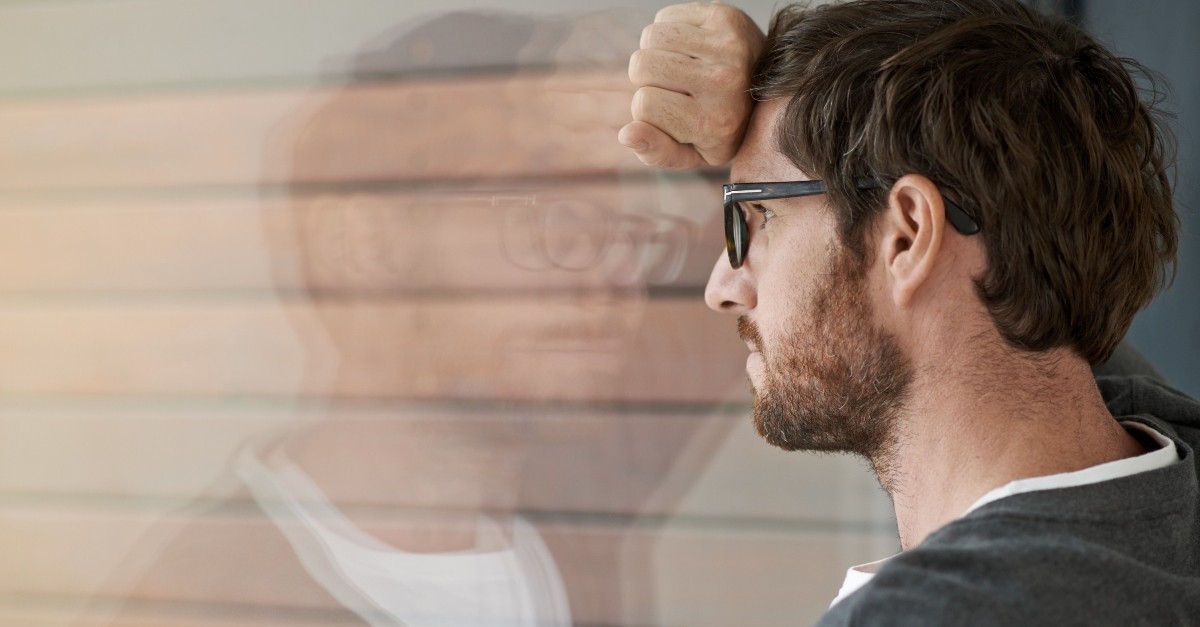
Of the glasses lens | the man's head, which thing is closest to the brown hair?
the man's head

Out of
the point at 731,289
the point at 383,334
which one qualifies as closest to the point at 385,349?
the point at 383,334

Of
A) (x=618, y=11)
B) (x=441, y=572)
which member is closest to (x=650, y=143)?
(x=618, y=11)

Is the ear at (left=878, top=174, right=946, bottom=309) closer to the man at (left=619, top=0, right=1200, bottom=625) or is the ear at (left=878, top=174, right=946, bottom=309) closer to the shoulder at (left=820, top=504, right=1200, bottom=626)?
the man at (left=619, top=0, right=1200, bottom=625)

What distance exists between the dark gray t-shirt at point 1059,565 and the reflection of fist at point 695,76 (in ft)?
2.27

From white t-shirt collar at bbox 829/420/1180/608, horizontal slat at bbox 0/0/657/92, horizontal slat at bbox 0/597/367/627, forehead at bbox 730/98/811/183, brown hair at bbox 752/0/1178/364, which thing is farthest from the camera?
horizontal slat at bbox 0/597/367/627

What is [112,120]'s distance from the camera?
1.88 meters

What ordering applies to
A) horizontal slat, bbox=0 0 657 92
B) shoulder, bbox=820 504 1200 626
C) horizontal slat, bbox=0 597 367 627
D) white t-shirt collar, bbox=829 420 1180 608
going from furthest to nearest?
horizontal slat, bbox=0 597 367 627, horizontal slat, bbox=0 0 657 92, white t-shirt collar, bbox=829 420 1180 608, shoulder, bbox=820 504 1200 626

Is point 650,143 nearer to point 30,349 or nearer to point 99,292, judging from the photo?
point 99,292

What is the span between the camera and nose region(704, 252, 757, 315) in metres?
1.47

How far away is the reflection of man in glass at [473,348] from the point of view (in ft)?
5.77

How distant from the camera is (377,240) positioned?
1827 mm

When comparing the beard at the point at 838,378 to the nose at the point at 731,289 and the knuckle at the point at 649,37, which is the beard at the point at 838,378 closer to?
the nose at the point at 731,289

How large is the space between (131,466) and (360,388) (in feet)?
1.76

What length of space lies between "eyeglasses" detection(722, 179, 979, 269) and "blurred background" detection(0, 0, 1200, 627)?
10.9 inches
